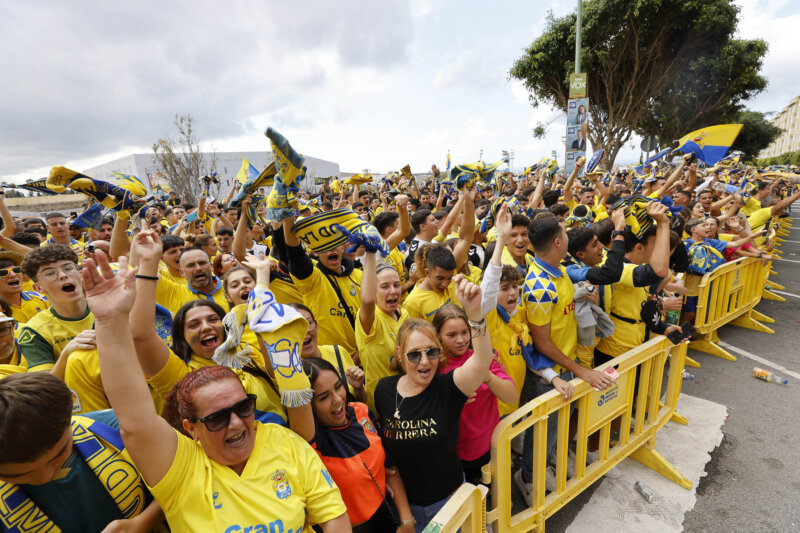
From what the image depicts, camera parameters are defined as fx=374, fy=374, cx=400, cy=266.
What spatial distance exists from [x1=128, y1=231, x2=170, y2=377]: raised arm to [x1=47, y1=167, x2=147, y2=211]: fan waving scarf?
1517 millimetres

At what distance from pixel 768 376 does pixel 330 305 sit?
18.3ft

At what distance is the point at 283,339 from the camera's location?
162 cm

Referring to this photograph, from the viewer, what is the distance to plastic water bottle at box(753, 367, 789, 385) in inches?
185

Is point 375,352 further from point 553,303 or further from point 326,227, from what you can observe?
point 553,303

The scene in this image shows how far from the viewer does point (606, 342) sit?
11.7 feet

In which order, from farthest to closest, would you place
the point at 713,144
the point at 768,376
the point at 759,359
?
the point at 713,144 < the point at 759,359 < the point at 768,376

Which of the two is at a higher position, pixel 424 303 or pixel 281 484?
pixel 424 303

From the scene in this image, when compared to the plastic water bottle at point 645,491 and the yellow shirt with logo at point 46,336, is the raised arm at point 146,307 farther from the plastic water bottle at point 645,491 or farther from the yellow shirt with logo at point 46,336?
the plastic water bottle at point 645,491

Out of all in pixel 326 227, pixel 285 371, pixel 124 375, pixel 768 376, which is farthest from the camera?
pixel 768 376

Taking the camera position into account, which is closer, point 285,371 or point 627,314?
point 285,371

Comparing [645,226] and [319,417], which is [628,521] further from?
[319,417]

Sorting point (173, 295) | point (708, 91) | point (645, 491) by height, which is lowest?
point (645, 491)

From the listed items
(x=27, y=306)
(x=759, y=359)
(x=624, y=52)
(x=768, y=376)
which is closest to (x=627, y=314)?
(x=768, y=376)

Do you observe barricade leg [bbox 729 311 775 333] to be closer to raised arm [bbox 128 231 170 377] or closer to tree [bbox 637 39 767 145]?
raised arm [bbox 128 231 170 377]
